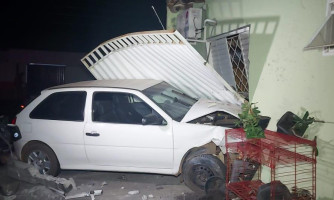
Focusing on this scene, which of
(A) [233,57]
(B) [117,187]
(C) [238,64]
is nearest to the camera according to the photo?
(B) [117,187]

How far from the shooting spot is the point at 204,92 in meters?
5.74

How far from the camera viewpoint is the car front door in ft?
14.3

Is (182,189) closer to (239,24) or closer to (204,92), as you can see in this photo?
(204,92)

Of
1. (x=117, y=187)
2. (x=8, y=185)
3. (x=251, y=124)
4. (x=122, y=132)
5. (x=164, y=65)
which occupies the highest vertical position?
(x=164, y=65)

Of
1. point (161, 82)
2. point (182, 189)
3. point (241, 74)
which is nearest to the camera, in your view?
point (182, 189)

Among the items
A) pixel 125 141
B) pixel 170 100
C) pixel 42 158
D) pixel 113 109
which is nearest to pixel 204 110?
pixel 170 100

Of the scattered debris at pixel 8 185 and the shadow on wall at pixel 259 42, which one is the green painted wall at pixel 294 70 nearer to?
the shadow on wall at pixel 259 42

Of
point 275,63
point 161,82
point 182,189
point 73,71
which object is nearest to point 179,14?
point 161,82

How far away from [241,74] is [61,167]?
4.25 metres

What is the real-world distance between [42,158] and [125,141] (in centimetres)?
160

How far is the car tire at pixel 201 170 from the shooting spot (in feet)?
13.9

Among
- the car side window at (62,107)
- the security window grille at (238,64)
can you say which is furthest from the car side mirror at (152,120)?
the security window grille at (238,64)

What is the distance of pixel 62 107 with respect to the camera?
4836 millimetres

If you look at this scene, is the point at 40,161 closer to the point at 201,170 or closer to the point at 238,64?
the point at 201,170
